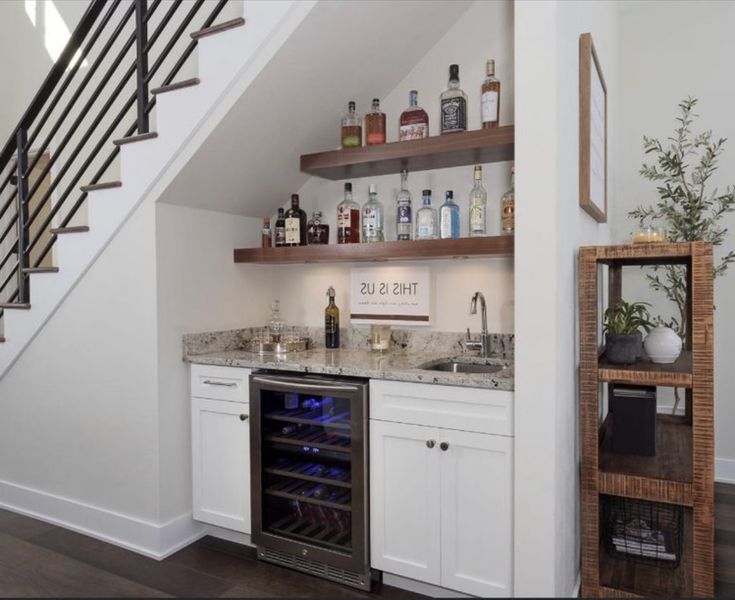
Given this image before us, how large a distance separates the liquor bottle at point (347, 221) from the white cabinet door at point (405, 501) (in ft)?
3.28

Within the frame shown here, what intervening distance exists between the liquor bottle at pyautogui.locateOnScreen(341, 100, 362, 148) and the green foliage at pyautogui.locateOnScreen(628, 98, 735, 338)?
1.85 metres

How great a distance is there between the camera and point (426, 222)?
259cm

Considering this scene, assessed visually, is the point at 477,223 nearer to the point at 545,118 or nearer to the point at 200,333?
the point at 545,118

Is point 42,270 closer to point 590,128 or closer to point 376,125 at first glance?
point 376,125

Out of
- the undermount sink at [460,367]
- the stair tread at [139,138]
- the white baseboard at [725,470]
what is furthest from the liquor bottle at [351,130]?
the white baseboard at [725,470]

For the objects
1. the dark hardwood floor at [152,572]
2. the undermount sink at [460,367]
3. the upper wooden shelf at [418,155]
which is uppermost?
the upper wooden shelf at [418,155]

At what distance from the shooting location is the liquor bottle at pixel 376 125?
2.71m

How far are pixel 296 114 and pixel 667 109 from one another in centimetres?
242

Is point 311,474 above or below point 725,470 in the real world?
above

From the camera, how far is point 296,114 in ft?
8.30

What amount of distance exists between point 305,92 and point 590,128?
1215 millimetres

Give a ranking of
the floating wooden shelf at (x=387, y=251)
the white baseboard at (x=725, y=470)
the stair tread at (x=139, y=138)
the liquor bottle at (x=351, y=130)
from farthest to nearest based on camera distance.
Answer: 1. the white baseboard at (x=725, y=470)
2. the liquor bottle at (x=351, y=130)
3. the stair tread at (x=139, y=138)
4. the floating wooden shelf at (x=387, y=251)

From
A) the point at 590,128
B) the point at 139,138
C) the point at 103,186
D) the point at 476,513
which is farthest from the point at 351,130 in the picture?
the point at 476,513

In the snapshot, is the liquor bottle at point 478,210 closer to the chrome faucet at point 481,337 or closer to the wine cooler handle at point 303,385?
the chrome faucet at point 481,337
